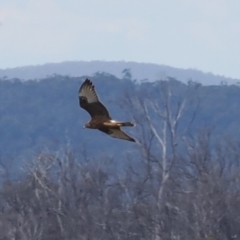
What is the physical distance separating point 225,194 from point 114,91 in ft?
153

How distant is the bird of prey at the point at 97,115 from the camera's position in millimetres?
6672

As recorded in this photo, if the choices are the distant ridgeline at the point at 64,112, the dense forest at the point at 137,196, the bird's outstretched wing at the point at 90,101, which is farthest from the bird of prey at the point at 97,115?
the distant ridgeline at the point at 64,112

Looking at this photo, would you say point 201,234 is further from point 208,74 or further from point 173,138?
point 208,74

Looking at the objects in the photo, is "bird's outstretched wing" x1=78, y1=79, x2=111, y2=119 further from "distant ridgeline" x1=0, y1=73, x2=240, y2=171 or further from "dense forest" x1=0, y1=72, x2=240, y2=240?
"distant ridgeline" x1=0, y1=73, x2=240, y2=171

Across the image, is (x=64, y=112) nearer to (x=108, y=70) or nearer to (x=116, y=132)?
(x=108, y=70)

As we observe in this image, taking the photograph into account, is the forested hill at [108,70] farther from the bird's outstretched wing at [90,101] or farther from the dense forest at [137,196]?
the bird's outstretched wing at [90,101]

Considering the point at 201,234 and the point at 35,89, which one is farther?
the point at 35,89

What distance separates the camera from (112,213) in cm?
3866

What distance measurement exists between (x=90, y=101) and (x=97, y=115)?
0.16 metres

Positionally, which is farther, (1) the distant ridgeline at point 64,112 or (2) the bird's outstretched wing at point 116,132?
(1) the distant ridgeline at point 64,112

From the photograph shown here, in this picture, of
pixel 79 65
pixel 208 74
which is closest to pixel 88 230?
pixel 79 65

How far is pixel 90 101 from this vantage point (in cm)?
697

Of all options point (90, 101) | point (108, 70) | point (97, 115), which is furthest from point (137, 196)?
point (108, 70)

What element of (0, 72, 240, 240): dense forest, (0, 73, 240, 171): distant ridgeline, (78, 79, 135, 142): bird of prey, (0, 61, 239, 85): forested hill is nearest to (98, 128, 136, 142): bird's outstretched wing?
(78, 79, 135, 142): bird of prey
